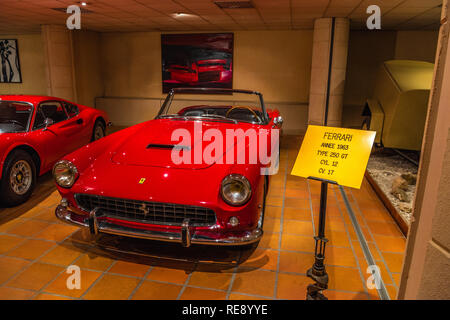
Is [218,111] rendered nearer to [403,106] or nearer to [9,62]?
[403,106]

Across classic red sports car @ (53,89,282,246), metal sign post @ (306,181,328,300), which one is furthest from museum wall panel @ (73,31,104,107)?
metal sign post @ (306,181,328,300)

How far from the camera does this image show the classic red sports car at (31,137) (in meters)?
3.79

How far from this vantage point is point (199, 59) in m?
9.52

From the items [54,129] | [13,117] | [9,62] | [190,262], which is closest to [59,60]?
[9,62]

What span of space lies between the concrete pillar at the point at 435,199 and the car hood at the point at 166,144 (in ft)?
5.73

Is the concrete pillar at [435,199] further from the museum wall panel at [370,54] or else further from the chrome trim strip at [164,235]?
the museum wall panel at [370,54]

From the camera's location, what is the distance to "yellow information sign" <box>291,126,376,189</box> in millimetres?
1999

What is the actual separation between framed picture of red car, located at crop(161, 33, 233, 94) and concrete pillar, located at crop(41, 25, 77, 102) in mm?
2562

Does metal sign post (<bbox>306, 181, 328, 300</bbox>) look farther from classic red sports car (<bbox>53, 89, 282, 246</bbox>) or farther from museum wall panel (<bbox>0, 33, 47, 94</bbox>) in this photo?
museum wall panel (<bbox>0, 33, 47, 94</bbox>)

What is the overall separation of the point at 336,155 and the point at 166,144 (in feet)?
5.47

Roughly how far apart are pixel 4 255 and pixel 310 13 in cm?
652
